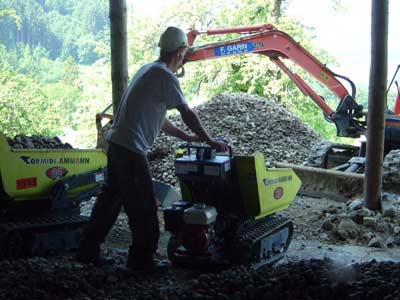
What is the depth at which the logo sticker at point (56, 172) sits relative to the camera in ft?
13.5

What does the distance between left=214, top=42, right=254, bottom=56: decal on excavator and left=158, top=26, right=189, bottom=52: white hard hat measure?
4.96m

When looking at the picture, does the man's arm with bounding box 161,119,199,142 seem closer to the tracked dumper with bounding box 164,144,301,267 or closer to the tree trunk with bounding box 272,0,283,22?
the tracked dumper with bounding box 164,144,301,267

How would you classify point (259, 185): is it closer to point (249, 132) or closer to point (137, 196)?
point (137, 196)

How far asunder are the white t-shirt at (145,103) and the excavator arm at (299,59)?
196 inches

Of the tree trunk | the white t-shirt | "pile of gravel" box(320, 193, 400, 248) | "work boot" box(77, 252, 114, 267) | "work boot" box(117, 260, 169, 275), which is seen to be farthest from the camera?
the tree trunk

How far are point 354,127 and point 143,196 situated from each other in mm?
5085

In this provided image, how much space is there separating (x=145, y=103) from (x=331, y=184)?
367cm

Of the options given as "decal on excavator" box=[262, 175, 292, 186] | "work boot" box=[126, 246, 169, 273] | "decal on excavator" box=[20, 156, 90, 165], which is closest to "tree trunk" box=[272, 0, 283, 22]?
"decal on excavator" box=[20, 156, 90, 165]

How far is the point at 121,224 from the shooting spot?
16.8ft

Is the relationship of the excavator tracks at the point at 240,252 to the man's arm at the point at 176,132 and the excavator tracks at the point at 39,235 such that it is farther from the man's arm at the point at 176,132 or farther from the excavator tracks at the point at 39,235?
the excavator tracks at the point at 39,235

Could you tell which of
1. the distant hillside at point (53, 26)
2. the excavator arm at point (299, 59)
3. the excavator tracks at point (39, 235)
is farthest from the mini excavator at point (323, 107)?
the distant hillside at point (53, 26)

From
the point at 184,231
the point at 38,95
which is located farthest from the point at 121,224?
the point at 38,95

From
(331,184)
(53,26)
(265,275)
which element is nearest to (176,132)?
(265,275)

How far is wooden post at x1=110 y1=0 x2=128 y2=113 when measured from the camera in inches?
201
